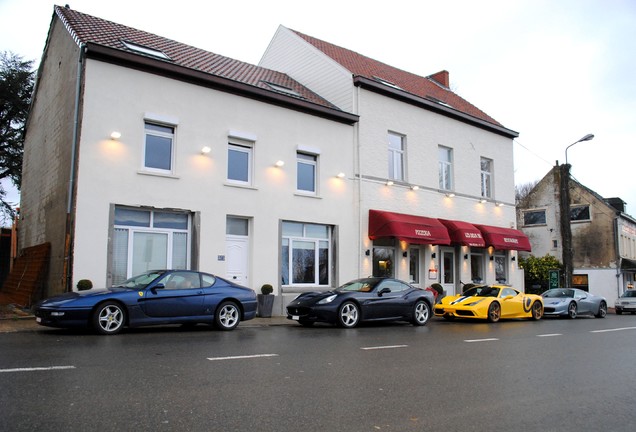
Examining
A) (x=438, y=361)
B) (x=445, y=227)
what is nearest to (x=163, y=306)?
(x=438, y=361)

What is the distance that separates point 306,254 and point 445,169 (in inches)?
353

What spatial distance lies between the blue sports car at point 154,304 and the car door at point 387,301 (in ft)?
10.9

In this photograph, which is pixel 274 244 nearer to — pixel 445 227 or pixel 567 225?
pixel 445 227

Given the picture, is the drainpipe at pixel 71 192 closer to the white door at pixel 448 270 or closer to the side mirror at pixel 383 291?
the side mirror at pixel 383 291

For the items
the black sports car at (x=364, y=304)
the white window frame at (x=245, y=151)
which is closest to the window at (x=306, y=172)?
the white window frame at (x=245, y=151)

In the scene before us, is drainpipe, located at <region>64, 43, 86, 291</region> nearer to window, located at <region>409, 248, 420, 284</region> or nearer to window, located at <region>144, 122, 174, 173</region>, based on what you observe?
window, located at <region>144, 122, 174, 173</region>

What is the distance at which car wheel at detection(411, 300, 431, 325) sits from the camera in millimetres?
15047

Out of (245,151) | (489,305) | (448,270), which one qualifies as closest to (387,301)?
(489,305)

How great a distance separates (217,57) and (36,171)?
303 inches

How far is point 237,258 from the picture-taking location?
1669 cm

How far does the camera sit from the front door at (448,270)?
23.2m

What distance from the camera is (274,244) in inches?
680

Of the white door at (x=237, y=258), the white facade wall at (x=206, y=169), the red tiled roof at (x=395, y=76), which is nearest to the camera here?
the white facade wall at (x=206, y=169)

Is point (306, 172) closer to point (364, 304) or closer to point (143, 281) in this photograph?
point (364, 304)
